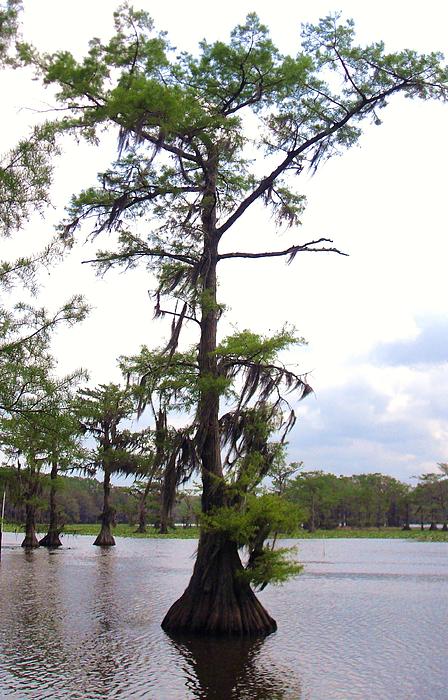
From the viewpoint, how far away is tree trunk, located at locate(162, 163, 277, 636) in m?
12.7

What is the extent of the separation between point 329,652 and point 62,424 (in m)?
6.06

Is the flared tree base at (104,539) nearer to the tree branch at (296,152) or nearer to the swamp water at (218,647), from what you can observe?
the swamp water at (218,647)

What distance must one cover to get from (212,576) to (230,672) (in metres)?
2.44

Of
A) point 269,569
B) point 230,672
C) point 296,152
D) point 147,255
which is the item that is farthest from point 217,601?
point 296,152

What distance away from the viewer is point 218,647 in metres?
11.9

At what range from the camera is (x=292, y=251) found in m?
15.3

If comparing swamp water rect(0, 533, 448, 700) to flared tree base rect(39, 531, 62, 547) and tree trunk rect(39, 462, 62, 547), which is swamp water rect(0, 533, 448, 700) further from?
flared tree base rect(39, 531, 62, 547)

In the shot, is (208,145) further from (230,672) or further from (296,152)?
(230,672)

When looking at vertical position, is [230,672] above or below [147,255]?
below

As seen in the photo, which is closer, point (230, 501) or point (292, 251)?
point (230, 501)

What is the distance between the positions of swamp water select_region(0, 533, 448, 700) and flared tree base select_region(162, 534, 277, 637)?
31 cm

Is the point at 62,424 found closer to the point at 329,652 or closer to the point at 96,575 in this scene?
the point at 329,652

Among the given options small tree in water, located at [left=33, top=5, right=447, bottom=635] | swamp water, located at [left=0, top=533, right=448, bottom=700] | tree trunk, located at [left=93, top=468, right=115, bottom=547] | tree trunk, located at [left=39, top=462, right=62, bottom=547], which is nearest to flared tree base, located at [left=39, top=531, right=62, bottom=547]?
tree trunk, located at [left=39, top=462, right=62, bottom=547]

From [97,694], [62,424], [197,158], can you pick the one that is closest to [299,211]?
[197,158]
